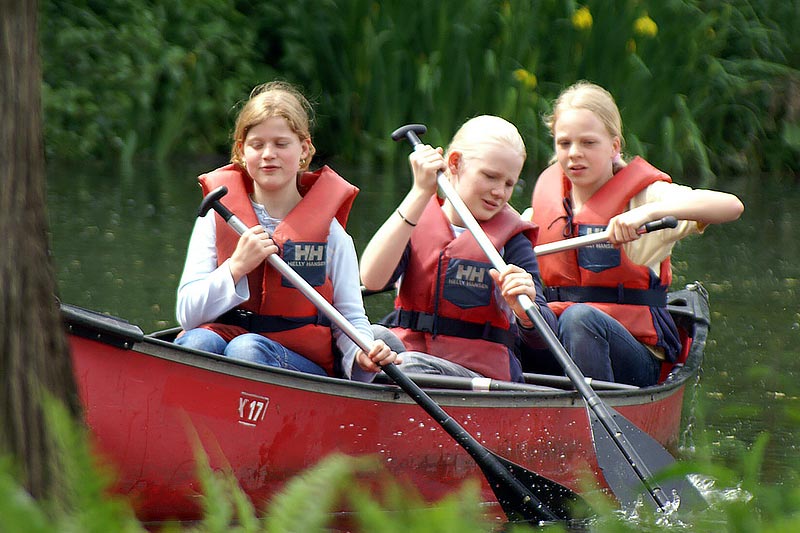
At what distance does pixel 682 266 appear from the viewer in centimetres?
723

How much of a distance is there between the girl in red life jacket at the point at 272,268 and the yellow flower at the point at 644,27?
6998mm

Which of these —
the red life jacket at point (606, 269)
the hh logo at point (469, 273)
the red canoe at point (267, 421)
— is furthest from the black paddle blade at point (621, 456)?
the red life jacket at point (606, 269)

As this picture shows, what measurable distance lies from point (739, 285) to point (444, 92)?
3814 millimetres

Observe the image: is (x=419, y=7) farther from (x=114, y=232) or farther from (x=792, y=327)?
(x=792, y=327)

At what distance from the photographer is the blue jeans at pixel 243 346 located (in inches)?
124

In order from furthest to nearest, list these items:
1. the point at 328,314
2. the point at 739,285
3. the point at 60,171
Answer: the point at 60,171
the point at 739,285
the point at 328,314

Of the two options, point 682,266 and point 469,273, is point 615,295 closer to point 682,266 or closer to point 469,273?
point 469,273

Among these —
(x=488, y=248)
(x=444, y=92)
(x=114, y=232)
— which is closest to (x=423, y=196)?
(x=488, y=248)

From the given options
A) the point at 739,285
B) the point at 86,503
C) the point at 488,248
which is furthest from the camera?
the point at 739,285

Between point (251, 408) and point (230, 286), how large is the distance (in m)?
0.31

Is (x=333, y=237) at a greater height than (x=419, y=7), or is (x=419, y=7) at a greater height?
(x=419, y=7)

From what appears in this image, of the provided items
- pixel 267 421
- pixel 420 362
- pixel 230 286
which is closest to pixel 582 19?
pixel 420 362

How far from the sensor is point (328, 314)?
320 centimetres

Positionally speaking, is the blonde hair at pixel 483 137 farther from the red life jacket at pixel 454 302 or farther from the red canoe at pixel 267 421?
the red canoe at pixel 267 421
